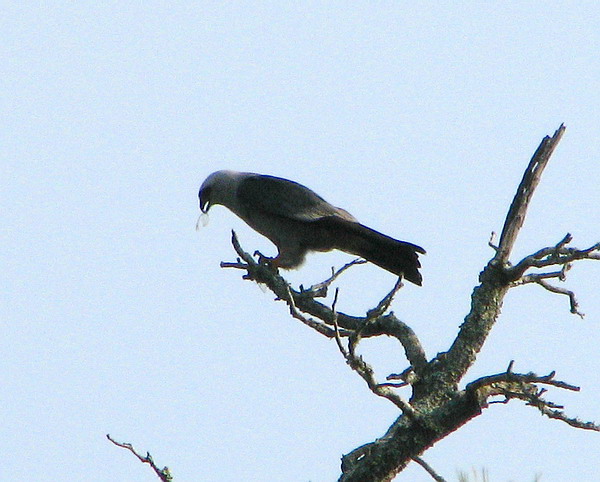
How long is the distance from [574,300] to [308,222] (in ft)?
8.44

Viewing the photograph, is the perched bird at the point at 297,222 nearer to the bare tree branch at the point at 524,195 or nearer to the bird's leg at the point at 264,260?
the bird's leg at the point at 264,260

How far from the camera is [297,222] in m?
7.26

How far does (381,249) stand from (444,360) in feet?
6.58

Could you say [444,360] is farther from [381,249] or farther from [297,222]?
[297,222]

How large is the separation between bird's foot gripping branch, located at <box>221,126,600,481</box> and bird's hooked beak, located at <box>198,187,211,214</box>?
267 centimetres

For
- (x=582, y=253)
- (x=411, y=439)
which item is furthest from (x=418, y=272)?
(x=411, y=439)

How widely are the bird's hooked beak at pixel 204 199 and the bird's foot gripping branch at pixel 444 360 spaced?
8.77 ft

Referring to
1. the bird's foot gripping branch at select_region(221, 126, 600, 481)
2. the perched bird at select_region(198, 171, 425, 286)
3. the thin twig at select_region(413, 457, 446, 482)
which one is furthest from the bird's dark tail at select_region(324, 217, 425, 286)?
the thin twig at select_region(413, 457, 446, 482)

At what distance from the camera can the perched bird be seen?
6438mm

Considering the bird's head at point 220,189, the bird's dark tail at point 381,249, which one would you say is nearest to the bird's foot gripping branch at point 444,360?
the bird's dark tail at point 381,249

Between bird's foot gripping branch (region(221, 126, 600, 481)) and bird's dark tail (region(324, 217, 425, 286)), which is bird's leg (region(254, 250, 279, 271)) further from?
bird's foot gripping branch (region(221, 126, 600, 481))

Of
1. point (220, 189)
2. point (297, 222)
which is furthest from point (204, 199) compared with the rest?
point (297, 222)

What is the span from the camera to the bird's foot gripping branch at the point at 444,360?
3994 millimetres

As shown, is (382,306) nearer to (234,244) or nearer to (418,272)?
(234,244)
